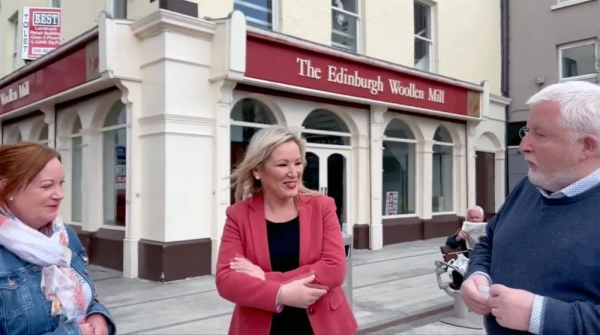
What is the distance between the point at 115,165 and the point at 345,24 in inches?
218

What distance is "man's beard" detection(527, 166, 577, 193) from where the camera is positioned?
1734 millimetres

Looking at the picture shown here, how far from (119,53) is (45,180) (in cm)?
667

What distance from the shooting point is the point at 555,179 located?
176cm

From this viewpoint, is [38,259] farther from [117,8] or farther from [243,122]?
[117,8]

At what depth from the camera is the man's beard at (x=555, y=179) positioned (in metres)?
1.73

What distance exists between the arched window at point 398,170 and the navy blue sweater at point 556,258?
10011mm

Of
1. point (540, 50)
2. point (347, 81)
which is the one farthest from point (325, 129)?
point (540, 50)

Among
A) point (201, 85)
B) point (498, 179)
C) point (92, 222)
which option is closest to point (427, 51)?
point (498, 179)

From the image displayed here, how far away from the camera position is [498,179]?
1510 centimetres

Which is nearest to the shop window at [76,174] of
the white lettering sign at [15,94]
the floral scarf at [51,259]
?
the white lettering sign at [15,94]

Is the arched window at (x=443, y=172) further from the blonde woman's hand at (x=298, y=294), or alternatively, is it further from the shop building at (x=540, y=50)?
the blonde woman's hand at (x=298, y=294)

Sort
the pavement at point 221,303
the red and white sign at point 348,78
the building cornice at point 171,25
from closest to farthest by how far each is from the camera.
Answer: the pavement at point 221,303, the building cornice at point 171,25, the red and white sign at point 348,78

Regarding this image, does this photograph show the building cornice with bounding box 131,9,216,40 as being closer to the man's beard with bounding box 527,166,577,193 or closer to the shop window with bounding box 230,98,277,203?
the shop window with bounding box 230,98,277,203

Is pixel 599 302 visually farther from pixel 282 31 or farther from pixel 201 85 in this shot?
pixel 282 31
